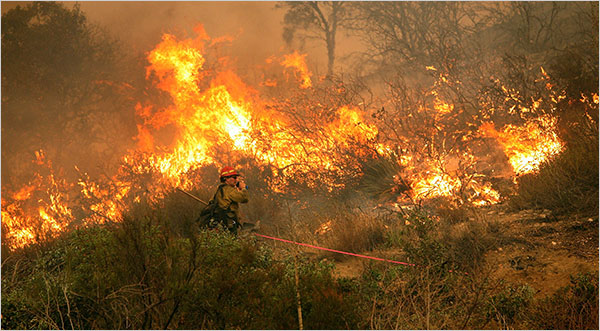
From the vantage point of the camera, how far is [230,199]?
358 inches

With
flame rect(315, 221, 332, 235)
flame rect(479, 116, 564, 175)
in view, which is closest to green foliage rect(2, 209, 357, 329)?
flame rect(315, 221, 332, 235)

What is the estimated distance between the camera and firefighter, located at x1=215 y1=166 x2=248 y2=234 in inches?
356

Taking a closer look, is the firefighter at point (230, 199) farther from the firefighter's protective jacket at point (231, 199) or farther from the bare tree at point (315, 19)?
the bare tree at point (315, 19)

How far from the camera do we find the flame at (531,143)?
34.5ft

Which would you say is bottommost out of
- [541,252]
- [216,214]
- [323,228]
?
[541,252]

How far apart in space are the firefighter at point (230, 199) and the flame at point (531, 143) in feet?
17.5

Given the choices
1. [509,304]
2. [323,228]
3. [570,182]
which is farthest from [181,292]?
[570,182]

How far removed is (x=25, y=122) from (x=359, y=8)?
51.9 ft

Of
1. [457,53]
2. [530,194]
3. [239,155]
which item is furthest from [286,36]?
[530,194]

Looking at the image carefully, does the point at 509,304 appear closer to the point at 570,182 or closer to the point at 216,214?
the point at 570,182

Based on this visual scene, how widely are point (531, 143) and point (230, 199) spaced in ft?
20.4

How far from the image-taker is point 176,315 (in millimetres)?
4891

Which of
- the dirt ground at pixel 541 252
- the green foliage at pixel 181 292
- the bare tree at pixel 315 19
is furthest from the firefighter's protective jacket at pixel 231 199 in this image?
the bare tree at pixel 315 19

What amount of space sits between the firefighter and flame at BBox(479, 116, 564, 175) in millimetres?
5340
